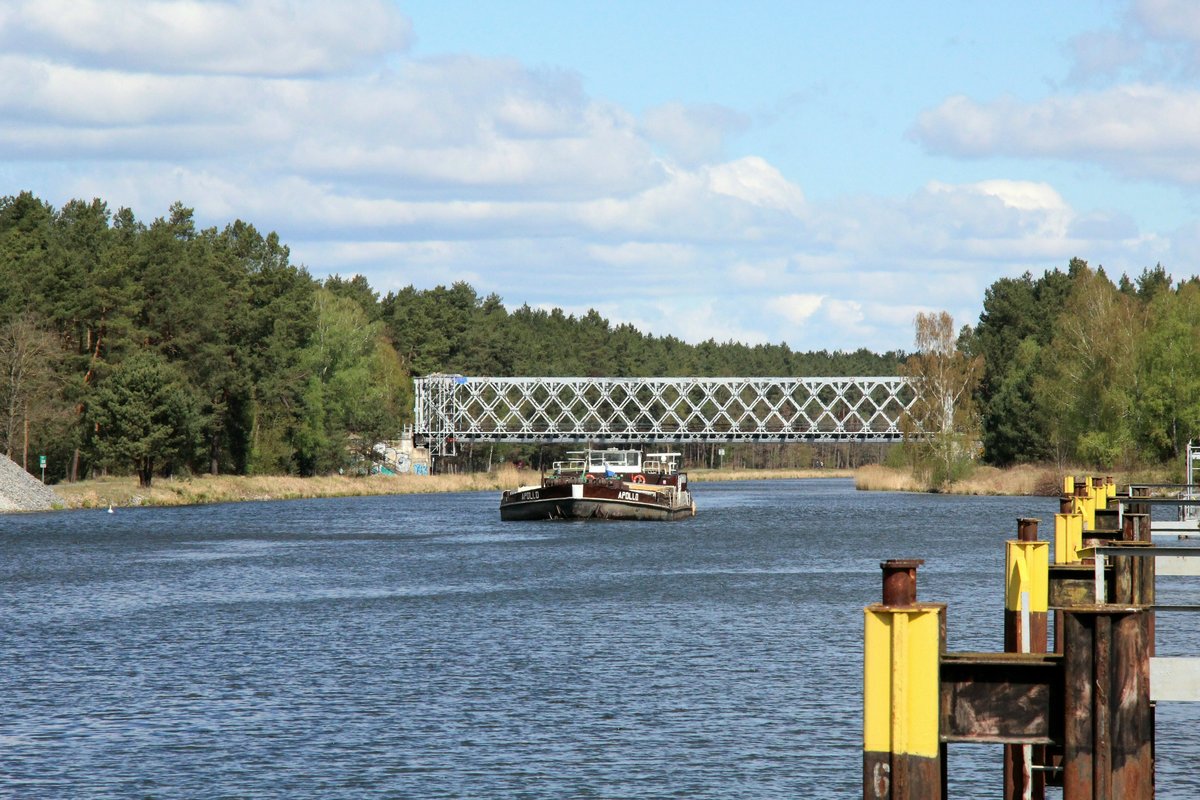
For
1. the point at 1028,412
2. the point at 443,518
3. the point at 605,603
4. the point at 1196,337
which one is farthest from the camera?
the point at 1028,412

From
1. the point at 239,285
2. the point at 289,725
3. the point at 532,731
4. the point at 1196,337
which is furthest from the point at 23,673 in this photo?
the point at 239,285

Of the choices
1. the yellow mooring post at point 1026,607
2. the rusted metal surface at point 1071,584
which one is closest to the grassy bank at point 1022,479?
the rusted metal surface at point 1071,584

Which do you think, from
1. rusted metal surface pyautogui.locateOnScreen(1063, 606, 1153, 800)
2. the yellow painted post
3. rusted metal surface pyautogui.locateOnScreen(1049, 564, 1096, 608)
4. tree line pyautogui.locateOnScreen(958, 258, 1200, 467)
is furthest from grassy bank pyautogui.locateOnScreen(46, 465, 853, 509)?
rusted metal surface pyautogui.locateOnScreen(1063, 606, 1153, 800)

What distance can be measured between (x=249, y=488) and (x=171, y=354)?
10.7m

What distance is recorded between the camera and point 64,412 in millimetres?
94562

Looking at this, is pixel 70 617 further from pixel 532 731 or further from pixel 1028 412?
pixel 1028 412

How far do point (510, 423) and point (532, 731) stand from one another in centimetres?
17609

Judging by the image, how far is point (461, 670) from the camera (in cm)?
2780

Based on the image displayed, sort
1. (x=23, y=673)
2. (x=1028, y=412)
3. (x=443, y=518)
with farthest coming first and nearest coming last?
(x=1028, y=412) → (x=443, y=518) → (x=23, y=673)

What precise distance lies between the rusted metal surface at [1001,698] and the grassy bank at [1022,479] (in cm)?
8531

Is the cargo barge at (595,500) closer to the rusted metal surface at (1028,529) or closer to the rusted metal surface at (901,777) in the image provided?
the rusted metal surface at (1028,529)

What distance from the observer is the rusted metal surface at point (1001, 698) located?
973 centimetres

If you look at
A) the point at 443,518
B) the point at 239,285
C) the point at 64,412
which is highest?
the point at 239,285

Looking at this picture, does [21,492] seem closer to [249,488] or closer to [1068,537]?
[249,488]
